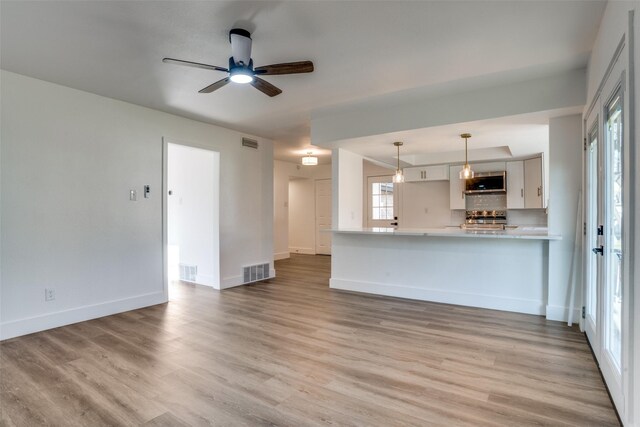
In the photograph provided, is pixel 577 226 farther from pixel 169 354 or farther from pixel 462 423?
pixel 169 354

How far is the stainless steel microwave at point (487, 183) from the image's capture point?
6.55 metres

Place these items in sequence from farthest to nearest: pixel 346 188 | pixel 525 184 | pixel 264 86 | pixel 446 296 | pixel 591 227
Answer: pixel 525 184 → pixel 346 188 → pixel 446 296 → pixel 591 227 → pixel 264 86

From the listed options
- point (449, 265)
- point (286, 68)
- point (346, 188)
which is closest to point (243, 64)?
point (286, 68)

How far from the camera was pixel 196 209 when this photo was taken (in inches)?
229

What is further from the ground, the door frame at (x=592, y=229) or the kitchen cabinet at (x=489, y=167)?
the kitchen cabinet at (x=489, y=167)

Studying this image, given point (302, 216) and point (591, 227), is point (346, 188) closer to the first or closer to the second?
point (591, 227)

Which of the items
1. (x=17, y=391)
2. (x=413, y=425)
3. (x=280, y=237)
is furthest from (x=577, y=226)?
(x=280, y=237)

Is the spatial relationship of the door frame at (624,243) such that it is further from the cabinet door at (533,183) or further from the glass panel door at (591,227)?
the cabinet door at (533,183)

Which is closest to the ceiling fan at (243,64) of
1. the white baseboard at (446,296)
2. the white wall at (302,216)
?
the white baseboard at (446,296)

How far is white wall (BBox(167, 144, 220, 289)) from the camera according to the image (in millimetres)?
5391

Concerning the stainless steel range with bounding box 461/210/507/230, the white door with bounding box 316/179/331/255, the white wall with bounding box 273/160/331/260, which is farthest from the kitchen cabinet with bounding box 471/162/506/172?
the white wall with bounding box 273/160/331/260

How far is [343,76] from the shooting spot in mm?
3324

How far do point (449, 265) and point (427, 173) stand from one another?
3.45m

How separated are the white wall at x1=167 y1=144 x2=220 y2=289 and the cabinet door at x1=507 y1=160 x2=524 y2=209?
5466 mm
